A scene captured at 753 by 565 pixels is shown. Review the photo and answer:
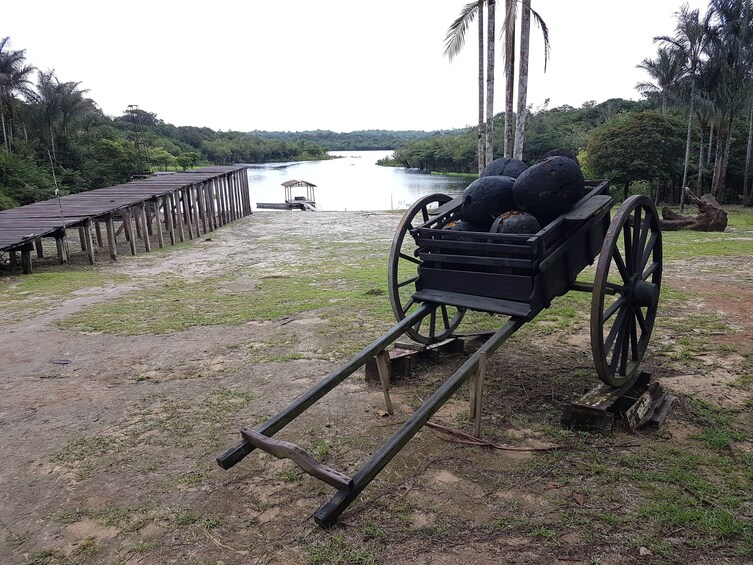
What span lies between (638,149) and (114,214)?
81.7ft

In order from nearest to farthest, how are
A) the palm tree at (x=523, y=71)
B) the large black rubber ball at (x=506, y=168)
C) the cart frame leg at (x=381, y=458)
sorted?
the cart frame leg at (x=381, y=458), the large black rubber ball at (x=506, y=168), the palm tree at (x=523, y=71)

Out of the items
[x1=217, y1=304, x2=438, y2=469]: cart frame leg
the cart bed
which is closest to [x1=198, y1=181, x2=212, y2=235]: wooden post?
the cart bed

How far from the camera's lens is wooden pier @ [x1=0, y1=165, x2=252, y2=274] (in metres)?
13.0

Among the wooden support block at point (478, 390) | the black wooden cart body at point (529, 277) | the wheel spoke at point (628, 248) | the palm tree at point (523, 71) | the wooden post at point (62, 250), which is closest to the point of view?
the wooden support block at point (478, 390)

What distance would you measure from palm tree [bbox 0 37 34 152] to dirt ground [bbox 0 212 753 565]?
36.9 meters

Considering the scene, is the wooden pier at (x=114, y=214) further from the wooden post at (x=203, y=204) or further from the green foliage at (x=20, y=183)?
the green foliage at (x=20, y=183)

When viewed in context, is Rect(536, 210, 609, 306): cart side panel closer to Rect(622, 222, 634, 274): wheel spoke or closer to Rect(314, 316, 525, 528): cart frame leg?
Rect(622, 222, 634, 274): wheel spoke

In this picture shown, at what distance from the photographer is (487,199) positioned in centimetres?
446

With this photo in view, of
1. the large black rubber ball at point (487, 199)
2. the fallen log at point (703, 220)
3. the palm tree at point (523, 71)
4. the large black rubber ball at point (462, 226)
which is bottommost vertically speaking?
the fallen log at point (703, 220)

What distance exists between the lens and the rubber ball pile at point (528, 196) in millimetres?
4102

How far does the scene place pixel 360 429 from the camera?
3973mm

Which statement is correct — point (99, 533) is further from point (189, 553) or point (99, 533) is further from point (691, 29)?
point (691, 29)

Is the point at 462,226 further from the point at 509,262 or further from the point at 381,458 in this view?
the point at 381,458

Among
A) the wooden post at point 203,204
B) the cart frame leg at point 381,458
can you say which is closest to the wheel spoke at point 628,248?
the cart frame leg at point 381,458
